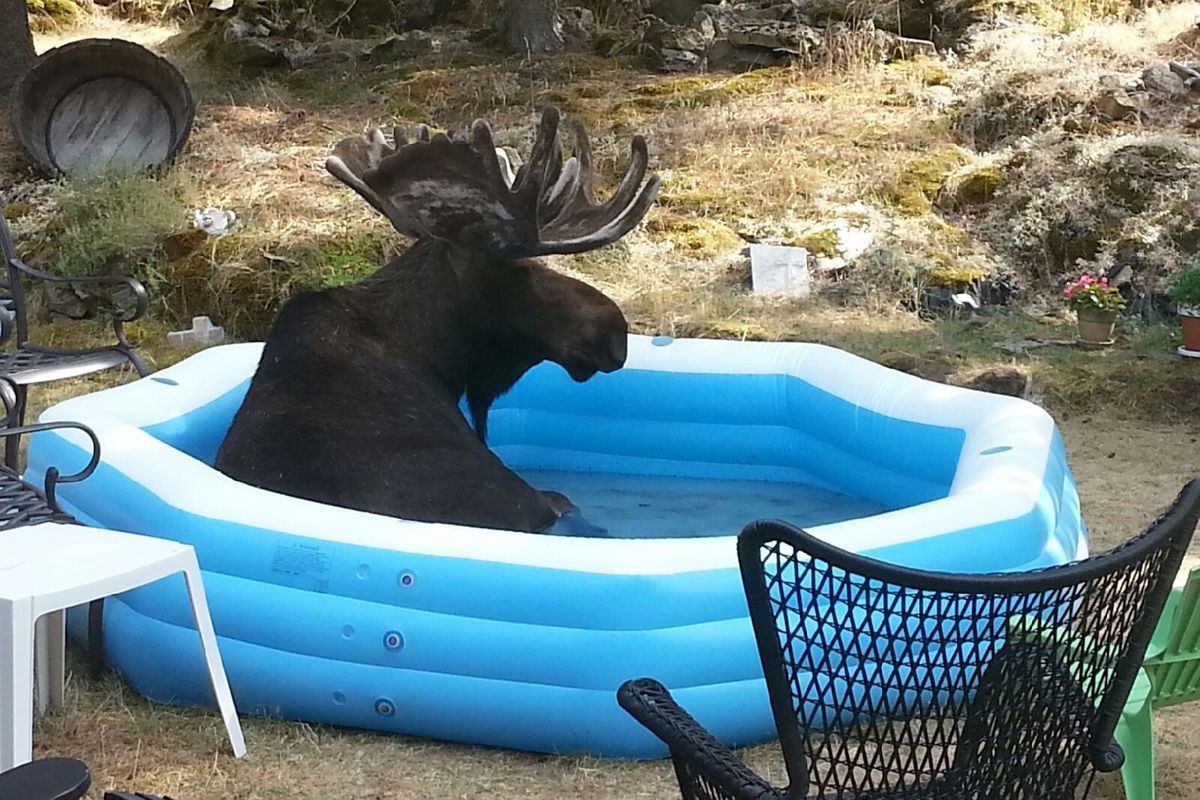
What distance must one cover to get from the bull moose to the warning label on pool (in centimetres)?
48

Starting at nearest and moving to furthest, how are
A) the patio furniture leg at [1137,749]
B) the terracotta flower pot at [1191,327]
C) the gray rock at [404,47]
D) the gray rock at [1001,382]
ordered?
the patio furniture leg at [1137,749] < the gray rock at [1001,382] < the terracotta flower pot at [1191,327] < the gray rock at [404,47]

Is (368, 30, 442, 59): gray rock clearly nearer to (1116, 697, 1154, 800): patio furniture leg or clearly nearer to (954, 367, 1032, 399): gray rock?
(954, 367, 1032, 399): gray rock

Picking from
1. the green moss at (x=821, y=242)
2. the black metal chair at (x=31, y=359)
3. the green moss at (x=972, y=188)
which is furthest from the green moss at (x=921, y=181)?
the black metal chair at (x=31, y=359)

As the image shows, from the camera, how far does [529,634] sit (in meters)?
3.35

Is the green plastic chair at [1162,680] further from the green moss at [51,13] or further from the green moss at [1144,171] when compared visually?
the green moss at [51,13]

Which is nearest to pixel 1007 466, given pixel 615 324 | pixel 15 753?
pixel 615 324

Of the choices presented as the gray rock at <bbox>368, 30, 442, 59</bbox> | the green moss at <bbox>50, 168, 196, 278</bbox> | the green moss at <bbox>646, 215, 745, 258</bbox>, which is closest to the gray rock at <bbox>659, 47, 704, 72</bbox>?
the gray rock at <bbox>368, 30, 442, 59</bbox>

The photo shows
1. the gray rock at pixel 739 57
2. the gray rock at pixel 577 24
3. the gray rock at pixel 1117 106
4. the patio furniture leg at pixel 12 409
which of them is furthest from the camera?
the gray rock at pixel 577 24

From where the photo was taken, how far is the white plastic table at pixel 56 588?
280cm

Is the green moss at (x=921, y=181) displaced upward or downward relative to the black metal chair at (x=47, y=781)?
downward

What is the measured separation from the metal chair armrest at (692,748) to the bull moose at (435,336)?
70.6 inches

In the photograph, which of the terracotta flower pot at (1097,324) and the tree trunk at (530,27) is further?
the tree trunk at (530,27)

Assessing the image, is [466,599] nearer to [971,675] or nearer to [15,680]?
[15,680]

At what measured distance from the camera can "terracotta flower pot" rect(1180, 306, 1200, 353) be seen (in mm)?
6954
